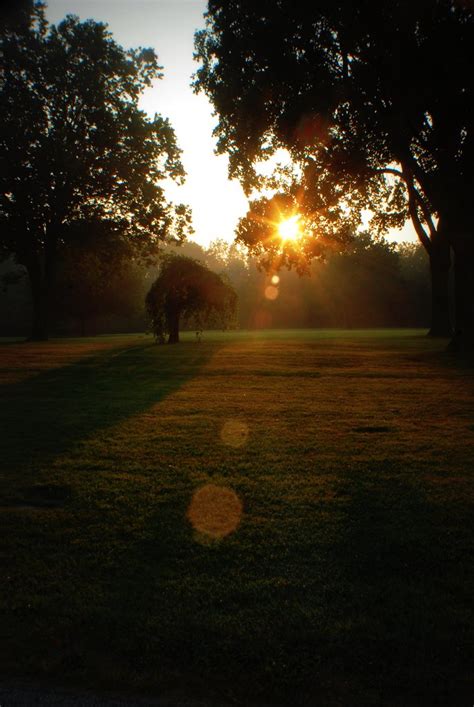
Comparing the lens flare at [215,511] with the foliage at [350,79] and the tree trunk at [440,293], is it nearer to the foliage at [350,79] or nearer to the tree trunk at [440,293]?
the foliage at [350,79]

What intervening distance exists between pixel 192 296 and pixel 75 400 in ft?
47.1

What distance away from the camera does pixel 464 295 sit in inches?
765

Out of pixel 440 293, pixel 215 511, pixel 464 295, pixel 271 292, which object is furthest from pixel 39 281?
pixel 271 292

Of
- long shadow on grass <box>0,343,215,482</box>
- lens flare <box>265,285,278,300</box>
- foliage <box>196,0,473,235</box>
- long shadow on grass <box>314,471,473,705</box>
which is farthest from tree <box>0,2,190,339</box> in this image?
lens flare <box>265,285,278,300</box>

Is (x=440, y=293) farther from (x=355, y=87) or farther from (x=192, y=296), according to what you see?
(x=355, y=87)

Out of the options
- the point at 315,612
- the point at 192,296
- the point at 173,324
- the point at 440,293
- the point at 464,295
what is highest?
the point at 440,293

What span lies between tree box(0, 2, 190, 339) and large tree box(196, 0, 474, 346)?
11.4m

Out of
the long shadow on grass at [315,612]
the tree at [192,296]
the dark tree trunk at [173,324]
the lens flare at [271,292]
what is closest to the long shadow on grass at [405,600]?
the long shadow on grass at [315,612]

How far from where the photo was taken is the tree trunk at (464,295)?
18.8 metres

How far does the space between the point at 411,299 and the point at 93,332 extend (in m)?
39.8

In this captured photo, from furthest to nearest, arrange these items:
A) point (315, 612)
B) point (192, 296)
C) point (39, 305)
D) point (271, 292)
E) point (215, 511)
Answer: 1. point (271, 292)
2. point (39, 305)
3. point (192, 296)
4. point (215, 511)
5. point (315, 612)

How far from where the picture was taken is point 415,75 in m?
15.3

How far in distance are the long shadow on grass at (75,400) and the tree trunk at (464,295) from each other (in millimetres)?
9386

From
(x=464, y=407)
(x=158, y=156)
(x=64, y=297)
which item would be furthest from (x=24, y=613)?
(x=64, y=297)
